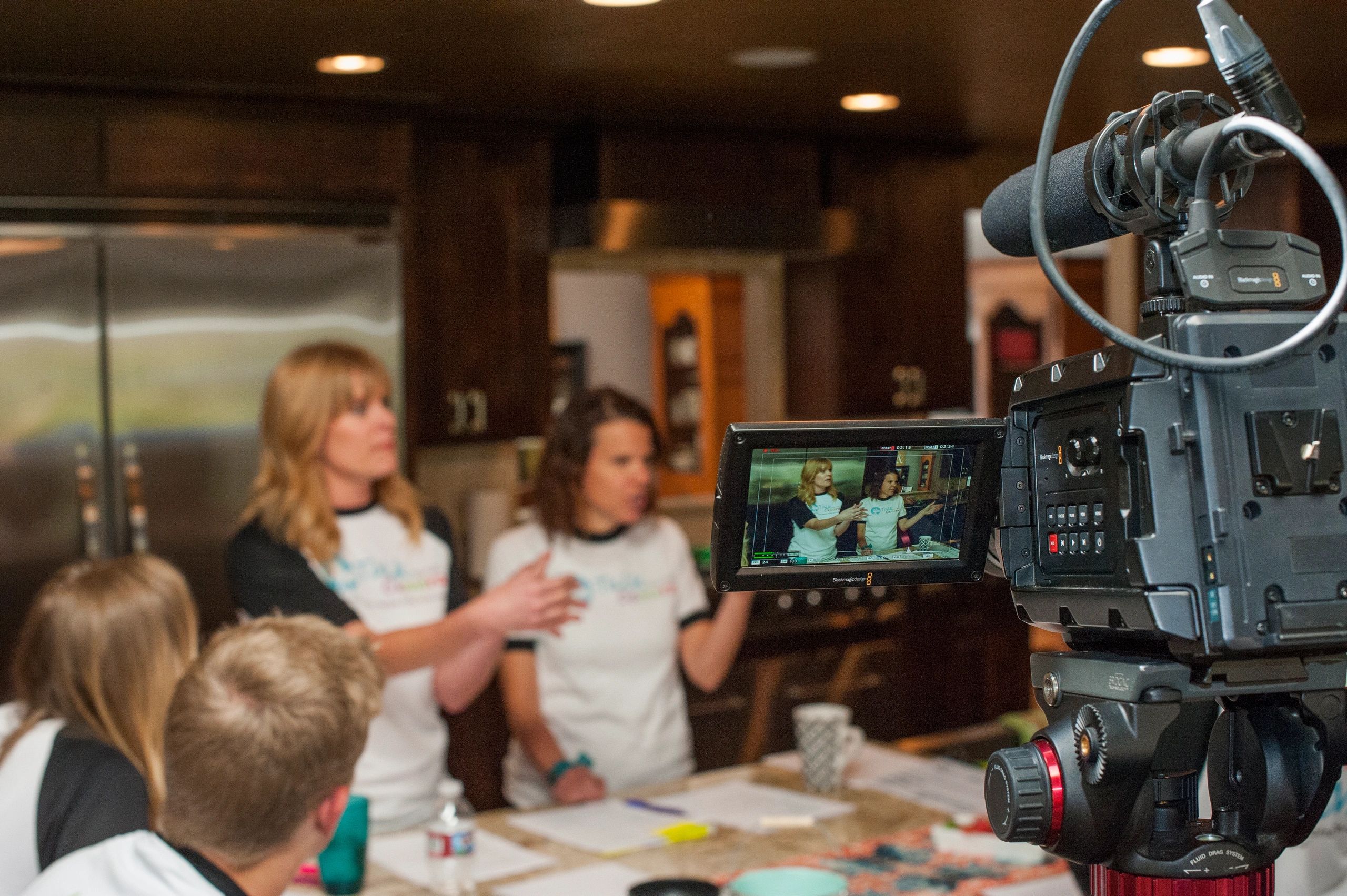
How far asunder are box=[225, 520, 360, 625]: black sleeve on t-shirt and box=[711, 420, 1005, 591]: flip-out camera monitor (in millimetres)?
1530

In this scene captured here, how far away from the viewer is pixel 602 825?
2.26 m

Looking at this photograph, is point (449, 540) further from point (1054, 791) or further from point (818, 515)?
point (1054, 791)

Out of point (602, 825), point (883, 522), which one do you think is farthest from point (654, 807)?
point (883, 522)

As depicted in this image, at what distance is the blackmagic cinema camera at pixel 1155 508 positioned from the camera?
914 millimetres

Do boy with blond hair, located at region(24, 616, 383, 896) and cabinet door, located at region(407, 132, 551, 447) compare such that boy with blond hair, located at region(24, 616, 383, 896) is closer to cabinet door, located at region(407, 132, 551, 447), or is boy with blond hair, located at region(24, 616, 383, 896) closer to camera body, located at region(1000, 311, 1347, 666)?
camera body, located at region(1000, 311, 1347, 666)

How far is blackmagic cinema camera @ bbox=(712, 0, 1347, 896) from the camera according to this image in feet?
3.00

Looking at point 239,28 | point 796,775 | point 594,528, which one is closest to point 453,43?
point 239,28

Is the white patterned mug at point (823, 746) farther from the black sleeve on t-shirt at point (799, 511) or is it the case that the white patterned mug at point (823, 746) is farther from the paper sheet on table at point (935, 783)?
the black sleeve on t-shirt at point (799, 511)

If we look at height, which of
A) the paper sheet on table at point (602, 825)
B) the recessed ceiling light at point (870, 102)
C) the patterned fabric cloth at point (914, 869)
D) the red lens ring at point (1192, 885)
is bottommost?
the patterned fabric cloth at point (914, 869)

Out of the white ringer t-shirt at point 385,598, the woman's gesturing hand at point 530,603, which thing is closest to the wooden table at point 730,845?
the white ringer t-shirt at point 385,598

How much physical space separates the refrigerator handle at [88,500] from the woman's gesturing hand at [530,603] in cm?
163

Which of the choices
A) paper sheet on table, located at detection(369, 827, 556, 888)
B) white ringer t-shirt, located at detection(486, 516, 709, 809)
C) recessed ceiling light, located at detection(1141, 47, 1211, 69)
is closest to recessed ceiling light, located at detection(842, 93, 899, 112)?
recessed ceiling light, located at detection(1141, 47, 1211, 69)

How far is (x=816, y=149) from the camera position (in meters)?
4.63

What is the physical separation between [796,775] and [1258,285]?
5.84ft
